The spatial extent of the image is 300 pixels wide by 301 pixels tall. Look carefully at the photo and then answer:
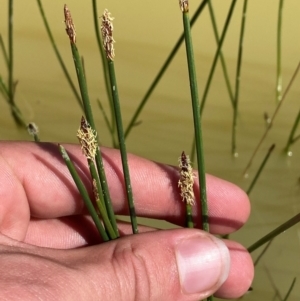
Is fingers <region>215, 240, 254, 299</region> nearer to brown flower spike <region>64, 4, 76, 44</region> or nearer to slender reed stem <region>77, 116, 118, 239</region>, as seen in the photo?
slender reed stem <region>77, 116, 118, 239</region>

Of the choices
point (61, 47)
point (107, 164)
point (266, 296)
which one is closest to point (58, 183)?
point (107, 164)

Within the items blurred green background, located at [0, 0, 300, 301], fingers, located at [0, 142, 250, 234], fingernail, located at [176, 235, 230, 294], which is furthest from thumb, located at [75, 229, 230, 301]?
blurred green background, located at [0, 0, 300, 301]

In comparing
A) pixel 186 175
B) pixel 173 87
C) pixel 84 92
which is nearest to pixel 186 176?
pixel 186 175

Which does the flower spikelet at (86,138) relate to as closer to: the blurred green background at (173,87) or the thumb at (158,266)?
the thumb at (158,266)

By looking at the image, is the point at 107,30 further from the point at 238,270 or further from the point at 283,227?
the point at 238,270

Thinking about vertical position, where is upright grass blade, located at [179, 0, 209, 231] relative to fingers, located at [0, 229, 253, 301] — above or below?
above

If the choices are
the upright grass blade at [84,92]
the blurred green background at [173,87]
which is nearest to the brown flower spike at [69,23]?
the upright grass blade at [84,92]

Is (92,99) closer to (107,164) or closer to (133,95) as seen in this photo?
(133,95)
